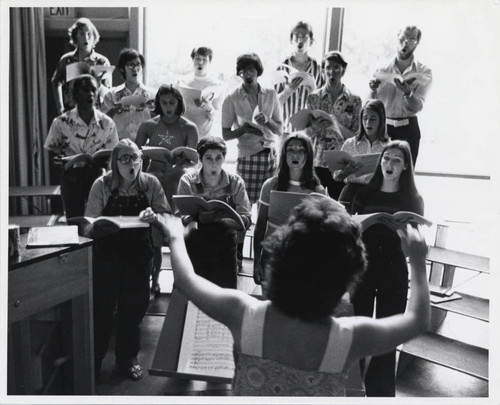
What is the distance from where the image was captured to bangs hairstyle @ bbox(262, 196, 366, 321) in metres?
0.89

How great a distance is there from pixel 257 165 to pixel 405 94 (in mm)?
820

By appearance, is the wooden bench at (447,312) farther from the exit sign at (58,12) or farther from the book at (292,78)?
the exit sign at (58,12)

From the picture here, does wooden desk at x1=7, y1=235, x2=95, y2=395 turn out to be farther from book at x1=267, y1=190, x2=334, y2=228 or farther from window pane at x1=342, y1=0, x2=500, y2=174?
window pane at x1=342, y1=0, x2=500, y2=174

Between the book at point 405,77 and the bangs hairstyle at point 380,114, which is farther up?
the book at point 405,77

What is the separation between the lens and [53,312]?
1.69 m

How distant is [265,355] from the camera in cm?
92

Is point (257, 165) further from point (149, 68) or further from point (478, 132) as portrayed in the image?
point (478, 132)

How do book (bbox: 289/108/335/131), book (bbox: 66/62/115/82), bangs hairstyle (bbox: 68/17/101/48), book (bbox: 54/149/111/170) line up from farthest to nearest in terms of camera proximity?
book (bbox: 66/62/115/82), book (bbox: 289/108/335/131), bangs hairstyle (bbox: 68/17/101/48), book (bbox: 54/149/111/170)

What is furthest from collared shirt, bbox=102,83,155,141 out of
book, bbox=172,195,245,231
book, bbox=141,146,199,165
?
book, bbox=172,195,245,231

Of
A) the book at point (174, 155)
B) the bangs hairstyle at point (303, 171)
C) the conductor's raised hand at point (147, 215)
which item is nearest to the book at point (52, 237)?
the conductor's raised hand at point (147, 215)

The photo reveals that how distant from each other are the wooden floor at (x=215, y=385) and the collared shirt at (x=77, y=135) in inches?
27.6

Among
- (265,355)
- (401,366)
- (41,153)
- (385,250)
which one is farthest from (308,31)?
(265,355)

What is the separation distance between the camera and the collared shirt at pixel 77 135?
2.21m

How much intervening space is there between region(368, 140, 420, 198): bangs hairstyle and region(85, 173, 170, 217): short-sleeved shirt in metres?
0.84
